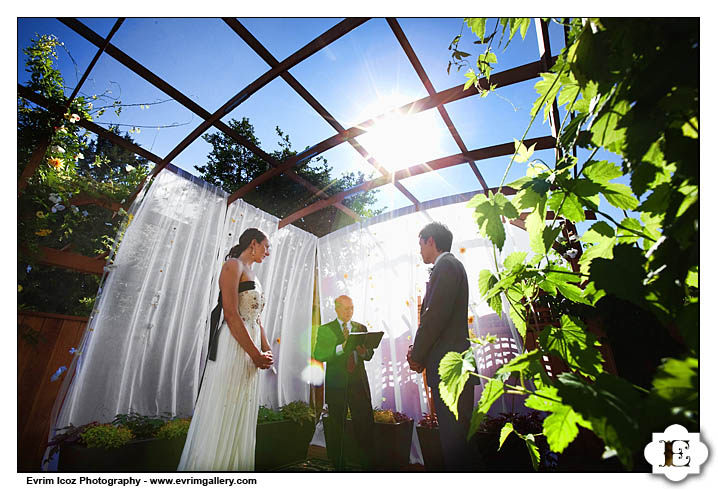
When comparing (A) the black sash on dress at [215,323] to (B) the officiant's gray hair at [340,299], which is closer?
(A) the black sash on dress at [215,323]

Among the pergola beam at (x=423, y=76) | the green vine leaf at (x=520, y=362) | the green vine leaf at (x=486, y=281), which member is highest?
the pergola beam at (x=423, y=76)

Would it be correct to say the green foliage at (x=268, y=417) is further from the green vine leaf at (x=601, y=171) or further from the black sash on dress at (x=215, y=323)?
the green vine leaf at (x=601, y=171)

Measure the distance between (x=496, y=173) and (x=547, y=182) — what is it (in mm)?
3050

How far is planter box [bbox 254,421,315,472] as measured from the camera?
261cm

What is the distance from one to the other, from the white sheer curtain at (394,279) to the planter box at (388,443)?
1.18 ft

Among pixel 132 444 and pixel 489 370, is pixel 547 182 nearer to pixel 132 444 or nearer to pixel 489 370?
pixel 132 444

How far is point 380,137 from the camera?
9.79 feet

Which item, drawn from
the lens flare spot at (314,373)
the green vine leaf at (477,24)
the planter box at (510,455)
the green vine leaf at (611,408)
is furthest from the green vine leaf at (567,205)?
the lens flare spot at (314,373)

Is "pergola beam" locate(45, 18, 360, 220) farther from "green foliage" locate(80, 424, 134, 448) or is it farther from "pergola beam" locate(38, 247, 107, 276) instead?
"green foliage" locate(80, 424, 134, 448)

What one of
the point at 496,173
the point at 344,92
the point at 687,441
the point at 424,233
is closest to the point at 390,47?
the point at 344,92

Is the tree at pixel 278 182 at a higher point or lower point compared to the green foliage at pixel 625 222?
higher

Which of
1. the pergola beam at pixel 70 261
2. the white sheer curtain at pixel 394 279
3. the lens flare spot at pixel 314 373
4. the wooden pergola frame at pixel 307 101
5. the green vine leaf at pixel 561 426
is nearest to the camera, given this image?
the green vine leaf at pixel 561 426

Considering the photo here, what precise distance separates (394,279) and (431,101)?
7.58ft

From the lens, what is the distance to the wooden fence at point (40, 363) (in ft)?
7.69
